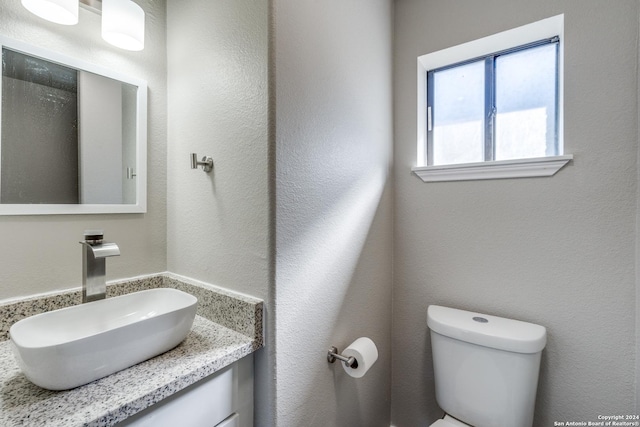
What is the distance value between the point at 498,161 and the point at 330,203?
29.6 inches

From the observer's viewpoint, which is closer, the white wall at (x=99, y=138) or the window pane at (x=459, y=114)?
the white wall at (x=99, y=138)

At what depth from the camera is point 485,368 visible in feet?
3.57

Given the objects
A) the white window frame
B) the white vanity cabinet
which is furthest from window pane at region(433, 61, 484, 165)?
the white vanity cabinet

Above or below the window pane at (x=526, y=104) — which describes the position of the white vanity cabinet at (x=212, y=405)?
below

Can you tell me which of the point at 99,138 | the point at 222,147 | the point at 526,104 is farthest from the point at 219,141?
the point at 526,104

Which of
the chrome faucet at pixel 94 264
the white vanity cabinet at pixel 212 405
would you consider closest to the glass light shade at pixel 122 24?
the chrome faucet at pixel 94 264

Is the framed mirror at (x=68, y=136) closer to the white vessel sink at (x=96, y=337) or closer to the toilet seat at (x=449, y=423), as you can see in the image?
the white vessel sink at (x=96, y=337)

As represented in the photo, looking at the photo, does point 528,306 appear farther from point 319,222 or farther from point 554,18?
point 554,18

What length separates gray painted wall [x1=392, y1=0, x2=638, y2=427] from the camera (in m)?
1.03

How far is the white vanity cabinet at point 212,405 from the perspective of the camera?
0.68 m

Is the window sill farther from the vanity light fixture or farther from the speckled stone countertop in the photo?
the vanity light fixture

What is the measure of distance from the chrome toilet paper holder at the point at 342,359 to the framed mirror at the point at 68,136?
93cm

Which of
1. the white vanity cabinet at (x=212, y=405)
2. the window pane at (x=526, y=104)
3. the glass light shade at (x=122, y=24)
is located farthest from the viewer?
the window pane at (x=526, y=104)

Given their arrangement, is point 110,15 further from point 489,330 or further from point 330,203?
point 489,330
